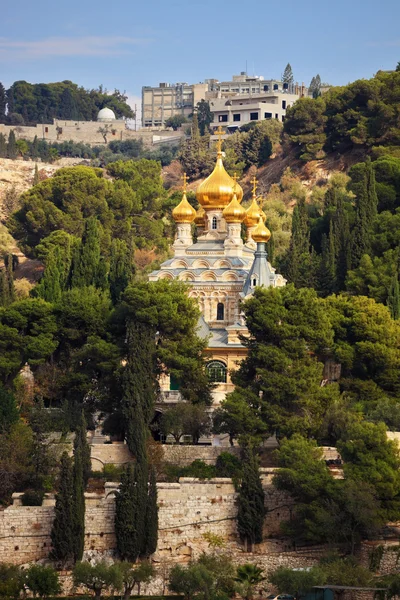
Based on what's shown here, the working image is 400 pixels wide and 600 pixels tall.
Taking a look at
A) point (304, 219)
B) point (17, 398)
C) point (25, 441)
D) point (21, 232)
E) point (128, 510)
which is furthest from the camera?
point (21, 232)

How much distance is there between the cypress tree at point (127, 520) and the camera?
156 feet

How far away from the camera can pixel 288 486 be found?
160ft

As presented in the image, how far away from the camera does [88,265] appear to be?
68125 millimetres

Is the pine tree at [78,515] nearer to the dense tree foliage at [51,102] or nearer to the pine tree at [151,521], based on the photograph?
the pine tree at [151,521]

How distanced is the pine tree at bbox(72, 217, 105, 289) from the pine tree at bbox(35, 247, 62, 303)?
32.1 inches

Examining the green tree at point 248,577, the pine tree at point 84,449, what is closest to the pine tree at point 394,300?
the pine tree at point 84,449

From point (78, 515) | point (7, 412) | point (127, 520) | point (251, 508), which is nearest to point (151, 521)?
point (127, 520)

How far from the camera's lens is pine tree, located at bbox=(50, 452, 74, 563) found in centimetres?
4684

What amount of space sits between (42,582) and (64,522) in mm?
2176

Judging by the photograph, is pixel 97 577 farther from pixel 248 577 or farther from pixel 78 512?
pixel 248 577

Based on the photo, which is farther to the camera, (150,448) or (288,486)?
(150,448)

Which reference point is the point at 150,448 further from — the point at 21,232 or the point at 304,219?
the point at 21,232

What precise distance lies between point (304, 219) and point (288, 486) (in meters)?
24.6

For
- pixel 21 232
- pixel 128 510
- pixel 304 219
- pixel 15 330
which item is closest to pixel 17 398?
pixel 15 330
